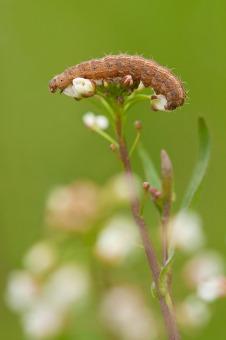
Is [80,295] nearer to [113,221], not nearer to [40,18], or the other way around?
[113,221]

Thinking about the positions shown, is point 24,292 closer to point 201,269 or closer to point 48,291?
point 48,291

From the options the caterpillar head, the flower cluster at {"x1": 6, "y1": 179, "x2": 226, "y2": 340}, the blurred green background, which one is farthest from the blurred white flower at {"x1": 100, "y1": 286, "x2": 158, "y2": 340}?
the blurred green background

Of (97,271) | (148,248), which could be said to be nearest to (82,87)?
(148,248)

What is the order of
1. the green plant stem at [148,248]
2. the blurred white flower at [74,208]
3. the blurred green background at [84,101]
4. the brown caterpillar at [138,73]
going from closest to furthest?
1. the green plant stem at [148,248]
2. the brown caterpillar at [138,73]
3. the blurred white flower at [74,208]
4. the blurred green background at [84,101]

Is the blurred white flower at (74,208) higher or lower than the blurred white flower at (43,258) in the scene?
higher

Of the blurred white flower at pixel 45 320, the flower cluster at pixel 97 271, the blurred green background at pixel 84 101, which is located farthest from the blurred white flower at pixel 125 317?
the blurred green background at pixel 84 101

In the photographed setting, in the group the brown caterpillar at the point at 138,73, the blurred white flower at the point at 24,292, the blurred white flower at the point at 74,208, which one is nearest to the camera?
the brown caterpillar at the point at 138,73

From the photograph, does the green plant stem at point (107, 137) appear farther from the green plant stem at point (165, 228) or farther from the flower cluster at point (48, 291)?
the flower cluster at point (48, 291)

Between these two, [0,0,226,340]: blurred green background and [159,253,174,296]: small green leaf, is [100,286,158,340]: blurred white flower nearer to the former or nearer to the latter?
[159,253,174,296]: small green leaf
